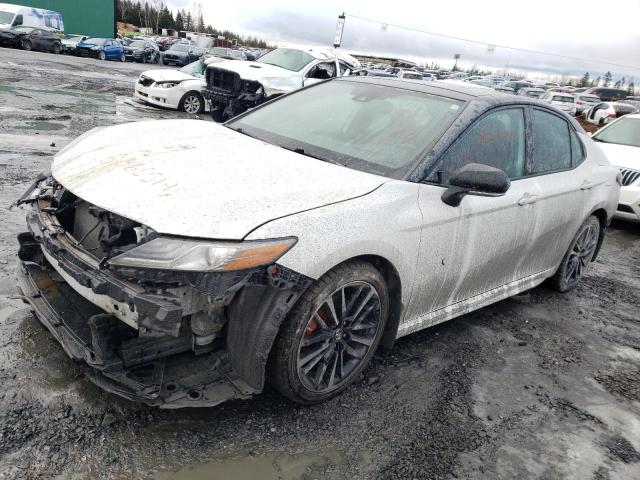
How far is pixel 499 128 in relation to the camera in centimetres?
351

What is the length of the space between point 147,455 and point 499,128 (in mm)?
2844

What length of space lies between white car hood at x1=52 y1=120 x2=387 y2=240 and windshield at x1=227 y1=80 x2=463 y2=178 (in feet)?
0.63

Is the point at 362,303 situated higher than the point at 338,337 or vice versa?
Answer: the point at 362,303

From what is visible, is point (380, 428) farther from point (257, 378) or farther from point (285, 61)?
point (285, 61)

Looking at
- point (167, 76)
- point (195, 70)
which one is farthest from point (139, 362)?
point (195, 70)

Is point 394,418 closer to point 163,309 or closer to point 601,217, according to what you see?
point 163,309

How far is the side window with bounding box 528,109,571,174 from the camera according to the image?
12.6 feet

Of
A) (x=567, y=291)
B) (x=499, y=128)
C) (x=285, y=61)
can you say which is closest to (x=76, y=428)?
(x=499, y=128)

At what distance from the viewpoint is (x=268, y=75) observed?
11703 mm

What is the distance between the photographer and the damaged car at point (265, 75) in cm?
1141

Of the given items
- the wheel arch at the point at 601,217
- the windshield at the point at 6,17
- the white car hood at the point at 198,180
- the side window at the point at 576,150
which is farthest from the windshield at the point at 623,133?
the windshield at the point at 6,17

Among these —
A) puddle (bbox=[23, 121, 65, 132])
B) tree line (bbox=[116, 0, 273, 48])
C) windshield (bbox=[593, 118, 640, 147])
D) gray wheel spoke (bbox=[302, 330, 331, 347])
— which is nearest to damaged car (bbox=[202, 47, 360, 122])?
puddle (bbox=[23, 121, 65, 132])

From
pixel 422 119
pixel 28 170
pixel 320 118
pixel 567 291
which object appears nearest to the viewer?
pixel 422 119

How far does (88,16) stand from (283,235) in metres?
49.6
